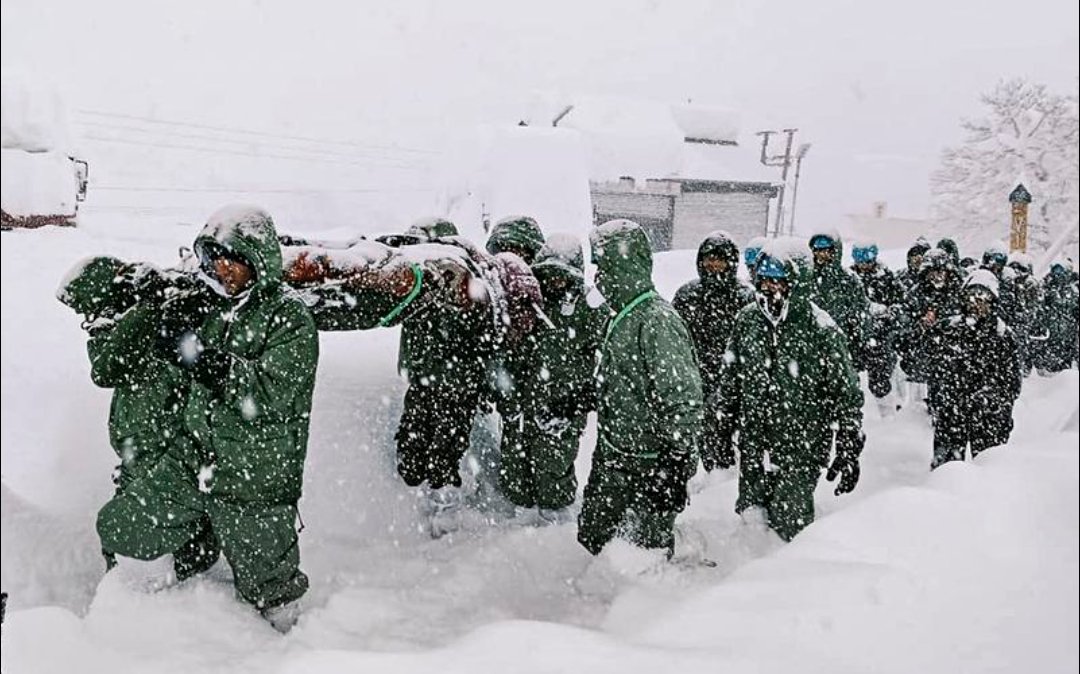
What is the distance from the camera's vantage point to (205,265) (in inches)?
121

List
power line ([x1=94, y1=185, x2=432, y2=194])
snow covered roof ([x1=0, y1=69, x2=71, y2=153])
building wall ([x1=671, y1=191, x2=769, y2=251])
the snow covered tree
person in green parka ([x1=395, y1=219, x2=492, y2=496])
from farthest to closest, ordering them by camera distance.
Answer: building wall ([x1=671, y1=191, x2=769, y2=251]), the snow covered tree, power line ([x1=94, y1=185, x2=432, y2=194]), person in green parka ([x1=395, y1=219, x2=492, y2=496]), snow covered roof ([x1=0, y1=69, x2=71, y2=153])

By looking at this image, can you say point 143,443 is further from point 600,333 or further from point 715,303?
point 715,303

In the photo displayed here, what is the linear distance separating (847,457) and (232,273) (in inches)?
127

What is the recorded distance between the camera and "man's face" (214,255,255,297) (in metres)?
3.01

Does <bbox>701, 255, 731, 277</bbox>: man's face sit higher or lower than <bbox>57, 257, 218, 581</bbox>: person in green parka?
higher

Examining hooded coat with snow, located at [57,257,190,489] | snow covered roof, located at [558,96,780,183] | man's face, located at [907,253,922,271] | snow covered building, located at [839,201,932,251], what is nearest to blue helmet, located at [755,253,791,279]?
hooded coat with snow, located at [57,257,190,489]

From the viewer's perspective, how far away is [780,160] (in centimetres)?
1756

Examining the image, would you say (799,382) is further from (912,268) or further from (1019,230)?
(1019,230)

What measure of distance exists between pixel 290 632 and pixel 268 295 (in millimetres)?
1384

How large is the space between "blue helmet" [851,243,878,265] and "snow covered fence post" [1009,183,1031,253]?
10.7 ft

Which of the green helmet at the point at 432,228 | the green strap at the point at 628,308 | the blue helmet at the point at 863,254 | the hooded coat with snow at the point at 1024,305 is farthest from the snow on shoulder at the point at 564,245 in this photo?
the hooded coat with snow at the point at 1024,305

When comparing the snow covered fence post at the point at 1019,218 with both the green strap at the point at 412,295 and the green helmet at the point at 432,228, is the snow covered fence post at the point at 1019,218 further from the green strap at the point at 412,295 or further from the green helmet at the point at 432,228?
the green strap at the point at 412,295

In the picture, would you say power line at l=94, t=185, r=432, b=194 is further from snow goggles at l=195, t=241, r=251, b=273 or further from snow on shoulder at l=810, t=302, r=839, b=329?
snow on shoulder at l=810, t=302, r=839, b=329

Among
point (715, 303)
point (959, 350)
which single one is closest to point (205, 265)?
point (715, 303)
